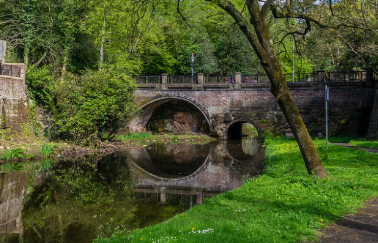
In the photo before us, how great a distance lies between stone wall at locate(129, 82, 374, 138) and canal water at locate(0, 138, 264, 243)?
10984mm

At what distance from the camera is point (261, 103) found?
2666 cm

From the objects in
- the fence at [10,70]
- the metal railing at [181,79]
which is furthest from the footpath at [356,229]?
the metal railing at [181,79]

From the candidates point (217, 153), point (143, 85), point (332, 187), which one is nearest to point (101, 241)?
point (332, 187)

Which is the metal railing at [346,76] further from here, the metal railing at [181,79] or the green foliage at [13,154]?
the green foliage at [13,154]

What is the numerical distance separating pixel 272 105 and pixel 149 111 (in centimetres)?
1142

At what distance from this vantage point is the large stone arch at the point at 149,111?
27.9 meters

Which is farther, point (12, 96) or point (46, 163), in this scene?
point (12, 96)

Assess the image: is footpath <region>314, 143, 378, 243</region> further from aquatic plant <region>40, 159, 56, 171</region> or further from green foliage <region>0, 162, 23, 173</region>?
green foliage <region>0, 162, 23, 173</region>

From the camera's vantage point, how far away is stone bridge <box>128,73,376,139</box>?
2458cm

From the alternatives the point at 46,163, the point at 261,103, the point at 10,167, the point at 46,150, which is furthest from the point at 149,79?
the point at 10,167

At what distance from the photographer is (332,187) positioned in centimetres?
714

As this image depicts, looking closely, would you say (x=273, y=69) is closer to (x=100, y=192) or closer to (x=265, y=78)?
(x=100, y=192)

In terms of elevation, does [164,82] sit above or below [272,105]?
above

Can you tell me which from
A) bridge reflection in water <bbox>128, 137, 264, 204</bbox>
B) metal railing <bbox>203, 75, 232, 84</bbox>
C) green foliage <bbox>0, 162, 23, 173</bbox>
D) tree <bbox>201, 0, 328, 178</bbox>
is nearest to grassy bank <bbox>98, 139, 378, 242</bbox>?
tree <bbox>201, 0, 328, 178</bbox>
